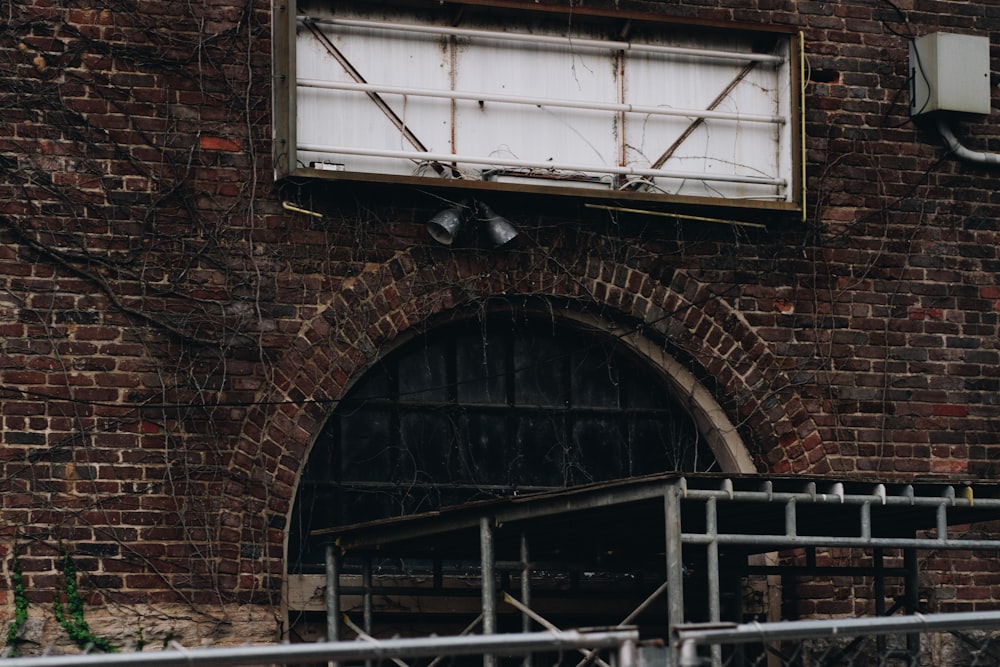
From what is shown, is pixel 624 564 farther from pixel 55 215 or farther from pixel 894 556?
pixel 55 215

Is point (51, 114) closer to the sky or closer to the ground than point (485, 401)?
closer to the sky

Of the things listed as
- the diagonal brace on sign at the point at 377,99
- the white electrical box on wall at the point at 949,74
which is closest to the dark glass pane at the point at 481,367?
the diagonal brace on sign at the point at 377,99

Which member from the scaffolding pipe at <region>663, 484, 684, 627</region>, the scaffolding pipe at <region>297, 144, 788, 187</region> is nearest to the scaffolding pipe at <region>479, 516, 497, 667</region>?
the scaffolding pipe at <region>663, 484, 684, 627</region>

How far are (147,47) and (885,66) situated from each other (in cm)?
489

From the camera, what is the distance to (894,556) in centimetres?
1064

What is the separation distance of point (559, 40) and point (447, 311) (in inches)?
75.7

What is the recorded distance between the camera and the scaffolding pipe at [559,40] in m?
10.1

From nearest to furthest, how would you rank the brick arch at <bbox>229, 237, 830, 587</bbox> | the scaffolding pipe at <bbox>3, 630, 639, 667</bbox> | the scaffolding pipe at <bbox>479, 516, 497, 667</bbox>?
the scaffolding pipe at <bbox>3, 630, 639, 667</bbox> < the scaffolding pipe at <bbox>479, 516, 497, 667</bbox> < the brick arch at <bbox>229, 237, 830, 587</bbox>

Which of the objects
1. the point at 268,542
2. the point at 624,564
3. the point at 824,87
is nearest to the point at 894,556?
the point at 624,564

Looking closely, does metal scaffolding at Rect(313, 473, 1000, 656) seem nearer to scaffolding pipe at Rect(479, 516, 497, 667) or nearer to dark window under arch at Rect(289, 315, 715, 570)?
scaffolding pipe at Rect(479, 516, 497, 667)

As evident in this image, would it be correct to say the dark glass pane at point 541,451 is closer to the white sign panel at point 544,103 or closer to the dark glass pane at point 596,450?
the dark glass pane at point 596,450

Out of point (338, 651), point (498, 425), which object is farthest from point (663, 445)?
point (338, 651)

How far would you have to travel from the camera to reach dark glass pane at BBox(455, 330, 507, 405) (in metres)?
10.3

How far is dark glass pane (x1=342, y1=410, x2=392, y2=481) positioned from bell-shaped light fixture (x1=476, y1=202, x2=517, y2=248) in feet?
4.26
